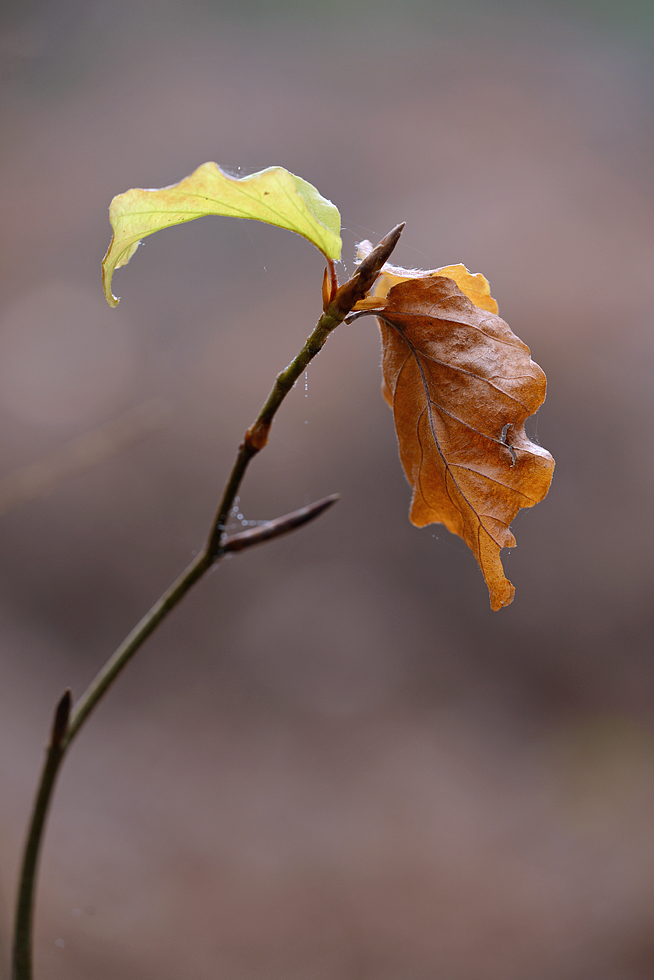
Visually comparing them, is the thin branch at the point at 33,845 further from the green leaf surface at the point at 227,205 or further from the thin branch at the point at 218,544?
the green leaf surface at the point at 227,205

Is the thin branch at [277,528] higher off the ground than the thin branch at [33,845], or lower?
higher

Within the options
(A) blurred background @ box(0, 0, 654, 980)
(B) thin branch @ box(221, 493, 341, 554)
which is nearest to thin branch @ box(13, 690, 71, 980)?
(B) thin branch @ box(221, 493, 341, 554)

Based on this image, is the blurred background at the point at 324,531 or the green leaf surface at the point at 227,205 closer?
the green leaf surface at the point at 227,205

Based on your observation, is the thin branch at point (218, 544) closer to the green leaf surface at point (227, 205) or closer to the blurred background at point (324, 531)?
the green leaf surface at point (227, 205)

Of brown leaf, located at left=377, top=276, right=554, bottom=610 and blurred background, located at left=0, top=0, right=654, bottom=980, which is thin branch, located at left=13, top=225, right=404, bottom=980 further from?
blurred background, located at left=0, top=0, right=654, bottom=980

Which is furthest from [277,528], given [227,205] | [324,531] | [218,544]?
[324,531]

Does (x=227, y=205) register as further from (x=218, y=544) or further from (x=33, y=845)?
(x=33, y=845)

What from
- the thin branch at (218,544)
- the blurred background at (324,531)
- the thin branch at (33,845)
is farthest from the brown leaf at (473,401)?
the blurred background at (324,531)
